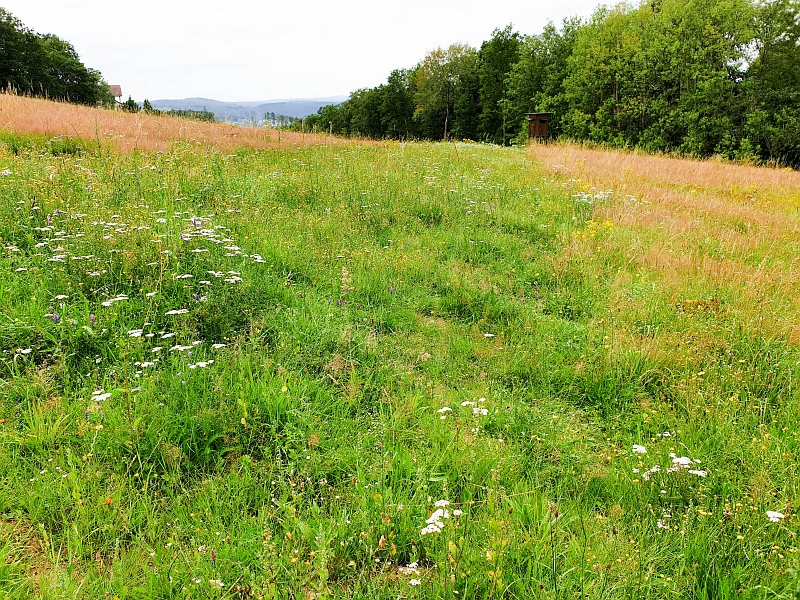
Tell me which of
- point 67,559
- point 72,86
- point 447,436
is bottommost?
point 67,559

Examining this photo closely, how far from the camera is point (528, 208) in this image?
7.75m

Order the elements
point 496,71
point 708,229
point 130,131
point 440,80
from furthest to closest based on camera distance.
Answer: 1. point 440,80
2. point 496,71
3. point 130,131
4. point 708,229

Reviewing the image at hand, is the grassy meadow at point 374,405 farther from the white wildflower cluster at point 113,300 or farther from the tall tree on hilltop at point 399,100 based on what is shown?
the tall tree on hilltop at point 399,100

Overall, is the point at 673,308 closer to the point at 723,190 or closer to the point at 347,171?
the point at 347,171

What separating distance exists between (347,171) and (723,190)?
917cm

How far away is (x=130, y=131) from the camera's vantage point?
10031 mm

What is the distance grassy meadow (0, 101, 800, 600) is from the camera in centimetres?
199

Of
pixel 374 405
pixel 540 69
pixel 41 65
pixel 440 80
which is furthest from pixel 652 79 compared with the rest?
pixel 41 65

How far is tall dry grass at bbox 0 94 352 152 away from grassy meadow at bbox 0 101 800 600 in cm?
276

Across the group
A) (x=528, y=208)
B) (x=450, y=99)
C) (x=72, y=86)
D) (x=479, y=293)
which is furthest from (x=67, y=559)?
(x=72, y=86)

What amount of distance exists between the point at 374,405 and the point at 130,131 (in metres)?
10.2

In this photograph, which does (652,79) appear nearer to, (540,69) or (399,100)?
(540,69)

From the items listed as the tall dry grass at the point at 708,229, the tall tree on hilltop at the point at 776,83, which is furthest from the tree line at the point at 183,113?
the tall tree on hilltop at the point at 776,83

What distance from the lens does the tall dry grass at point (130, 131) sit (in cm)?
885
